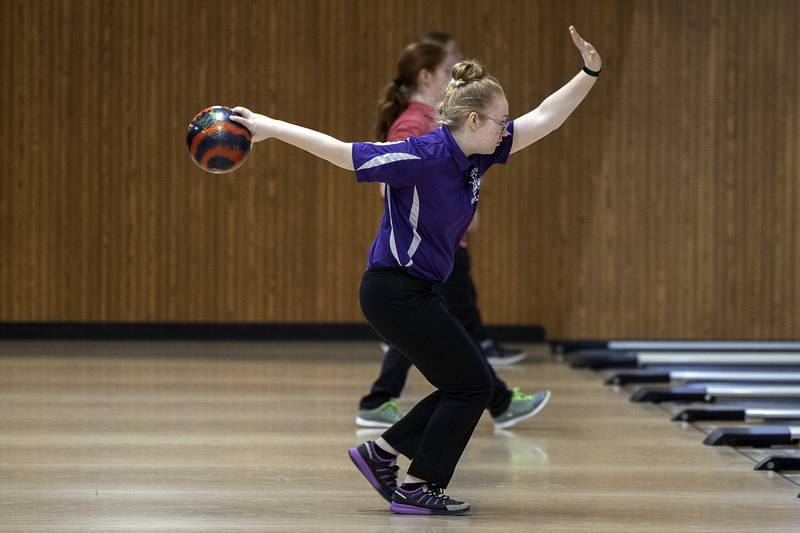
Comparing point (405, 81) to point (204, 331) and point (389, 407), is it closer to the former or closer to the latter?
point (389, 407)

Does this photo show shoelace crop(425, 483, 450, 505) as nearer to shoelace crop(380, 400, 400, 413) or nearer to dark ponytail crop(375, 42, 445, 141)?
shoelace crop(380, 400, 400, 413)

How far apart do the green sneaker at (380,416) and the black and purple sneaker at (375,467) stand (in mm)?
1322

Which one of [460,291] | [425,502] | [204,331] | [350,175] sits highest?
[350,175]

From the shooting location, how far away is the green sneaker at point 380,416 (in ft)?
16.8

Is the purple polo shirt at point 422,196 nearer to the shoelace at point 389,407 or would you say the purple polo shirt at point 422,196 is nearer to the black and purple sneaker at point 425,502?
the black and purple sneaker at point 425,502

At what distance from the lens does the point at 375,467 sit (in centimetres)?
377

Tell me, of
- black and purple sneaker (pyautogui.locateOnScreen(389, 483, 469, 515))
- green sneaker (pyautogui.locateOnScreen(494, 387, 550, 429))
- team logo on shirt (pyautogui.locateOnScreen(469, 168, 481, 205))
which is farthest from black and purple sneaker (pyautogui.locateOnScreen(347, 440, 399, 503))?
green sneaker (pyautogui.locateOnScreen(494, 387, 550, 429))

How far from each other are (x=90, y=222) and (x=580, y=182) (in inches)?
123

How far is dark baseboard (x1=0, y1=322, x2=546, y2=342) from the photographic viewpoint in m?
8.20

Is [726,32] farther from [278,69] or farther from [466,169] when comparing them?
[466,169]

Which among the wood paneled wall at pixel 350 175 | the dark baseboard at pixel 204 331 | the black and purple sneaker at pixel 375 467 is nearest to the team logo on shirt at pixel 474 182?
the black and purple sneaker at pixel 375 467

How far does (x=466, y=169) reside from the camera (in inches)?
142

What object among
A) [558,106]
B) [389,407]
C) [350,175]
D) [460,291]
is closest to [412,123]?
[460,291]

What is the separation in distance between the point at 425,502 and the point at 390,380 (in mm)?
1500
